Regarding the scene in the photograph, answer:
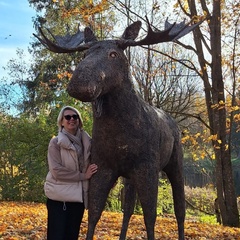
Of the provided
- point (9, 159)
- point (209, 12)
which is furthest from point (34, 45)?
point (209, 12)

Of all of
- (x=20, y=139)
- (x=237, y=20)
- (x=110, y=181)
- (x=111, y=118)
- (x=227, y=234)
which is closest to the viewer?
(x=111, y=118)

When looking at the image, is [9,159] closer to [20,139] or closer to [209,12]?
[20,139]

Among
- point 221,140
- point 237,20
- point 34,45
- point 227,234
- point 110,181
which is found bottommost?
point 227,234

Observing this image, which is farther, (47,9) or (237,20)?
(47,9)

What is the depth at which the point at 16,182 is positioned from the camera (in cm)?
1490

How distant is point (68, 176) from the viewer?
13.0 ft

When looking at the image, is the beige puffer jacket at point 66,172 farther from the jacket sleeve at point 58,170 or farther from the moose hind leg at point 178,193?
the moose hind leg at point 178,193

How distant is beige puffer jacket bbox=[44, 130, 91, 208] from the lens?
13.0 ft

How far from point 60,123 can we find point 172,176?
A: 159 cm

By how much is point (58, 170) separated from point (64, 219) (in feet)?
1.99

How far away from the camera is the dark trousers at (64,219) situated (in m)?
4.19

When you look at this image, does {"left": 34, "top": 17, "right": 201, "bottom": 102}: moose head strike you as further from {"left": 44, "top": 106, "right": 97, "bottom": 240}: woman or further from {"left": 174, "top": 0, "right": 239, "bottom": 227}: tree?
{"left": 174, "top": 0, "right": 239, "bottom": 227}: tree

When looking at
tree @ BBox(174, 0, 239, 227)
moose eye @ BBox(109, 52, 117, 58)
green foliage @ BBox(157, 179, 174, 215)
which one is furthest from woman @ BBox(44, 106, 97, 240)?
→ green foliage @ BBox(157, 179, 174, 215)

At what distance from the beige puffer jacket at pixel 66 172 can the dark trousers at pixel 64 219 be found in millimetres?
150
